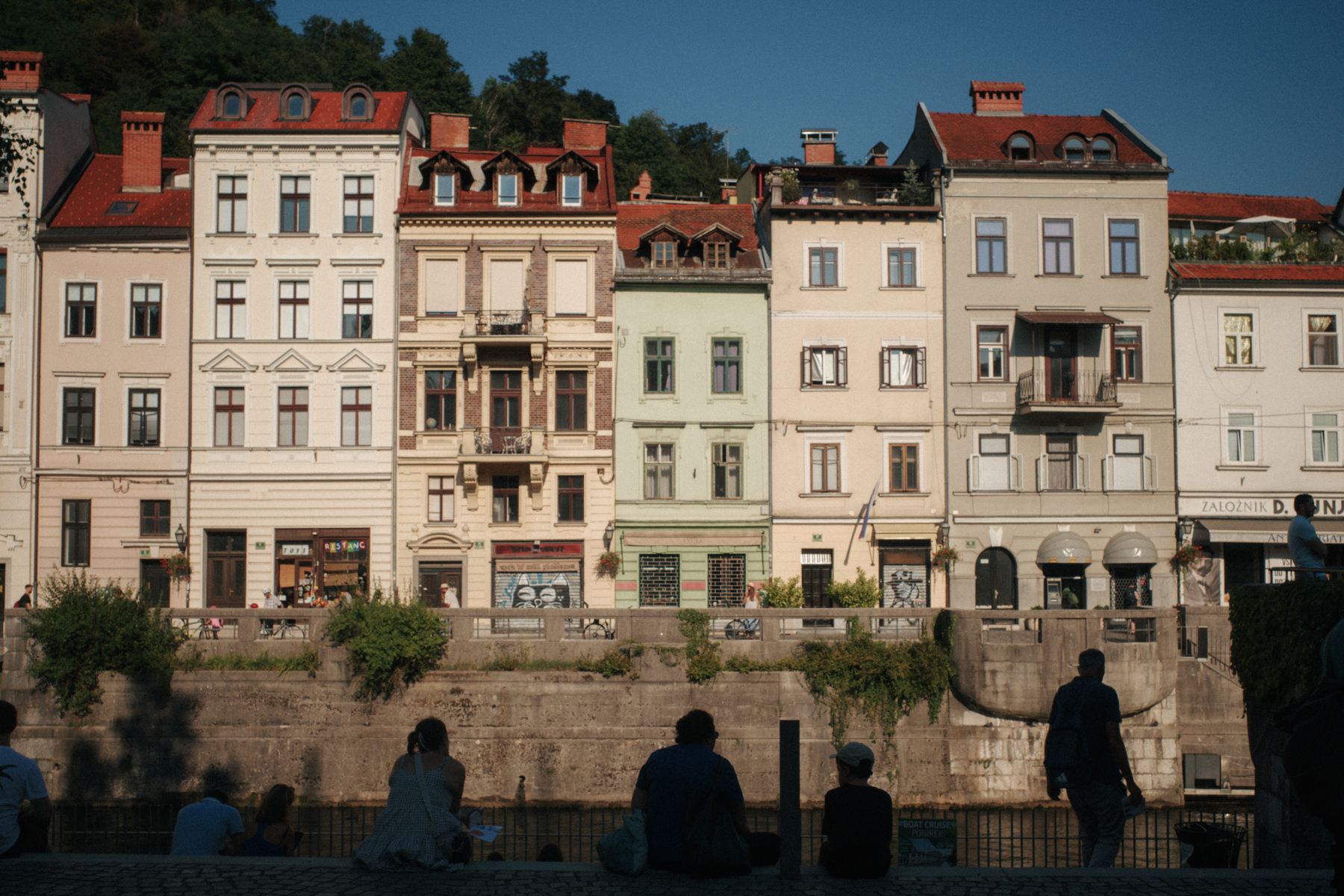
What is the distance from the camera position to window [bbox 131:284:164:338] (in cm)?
3766

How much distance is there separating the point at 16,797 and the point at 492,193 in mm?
29658

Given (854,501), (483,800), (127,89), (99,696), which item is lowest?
(483,800)

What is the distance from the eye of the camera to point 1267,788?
14.7 metres

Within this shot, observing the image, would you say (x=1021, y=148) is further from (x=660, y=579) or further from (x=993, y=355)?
(x=660, y=579)

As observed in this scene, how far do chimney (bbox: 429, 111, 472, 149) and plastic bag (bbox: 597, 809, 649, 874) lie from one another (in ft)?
114

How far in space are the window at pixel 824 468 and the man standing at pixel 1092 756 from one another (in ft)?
84.2

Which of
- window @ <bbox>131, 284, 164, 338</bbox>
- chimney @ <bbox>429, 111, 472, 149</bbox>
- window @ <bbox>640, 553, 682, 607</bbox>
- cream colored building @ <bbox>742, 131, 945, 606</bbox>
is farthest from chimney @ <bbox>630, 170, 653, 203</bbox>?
window @ <bbox>131, 284, 164, 338</bbox>

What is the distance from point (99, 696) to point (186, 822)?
15.7m

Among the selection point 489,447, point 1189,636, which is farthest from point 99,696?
point 1189,636

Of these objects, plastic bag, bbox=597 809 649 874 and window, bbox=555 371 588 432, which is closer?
plastic bag, bbox=597 809 649 874

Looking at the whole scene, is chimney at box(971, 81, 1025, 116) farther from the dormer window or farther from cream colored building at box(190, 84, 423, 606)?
cream colored building at box(190, 84, 423, 606)

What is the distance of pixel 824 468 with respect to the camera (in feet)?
126

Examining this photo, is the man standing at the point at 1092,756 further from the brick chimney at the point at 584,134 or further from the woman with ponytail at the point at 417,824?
the brick chimney at the point at 584,134

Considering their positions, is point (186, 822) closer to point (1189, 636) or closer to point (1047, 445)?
point (1189, 636)
